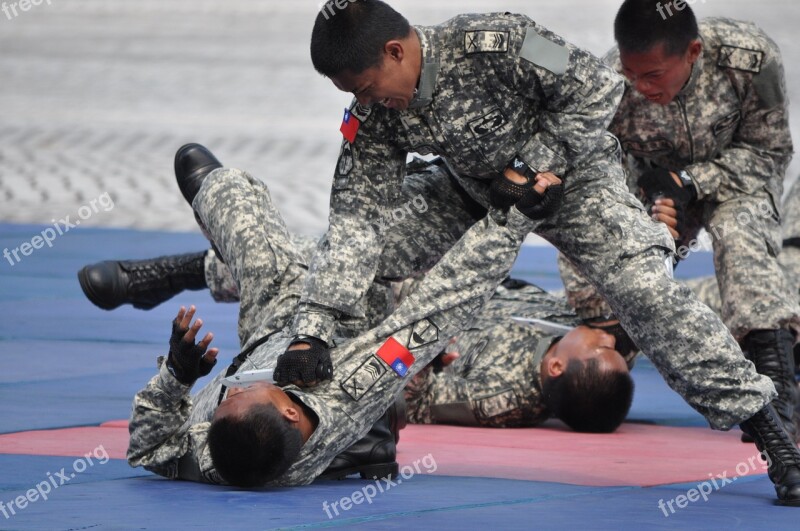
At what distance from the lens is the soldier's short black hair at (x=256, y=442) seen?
3.97 meters

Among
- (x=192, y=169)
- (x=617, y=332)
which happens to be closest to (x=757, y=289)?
(x=617, y=332)

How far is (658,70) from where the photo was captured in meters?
5.18

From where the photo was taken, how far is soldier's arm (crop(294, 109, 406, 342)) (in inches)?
169

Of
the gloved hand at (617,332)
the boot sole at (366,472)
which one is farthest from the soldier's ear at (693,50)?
the boot sole at (366,472)

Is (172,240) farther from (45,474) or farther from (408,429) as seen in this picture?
(45,474)

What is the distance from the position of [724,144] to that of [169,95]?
11.0 meters

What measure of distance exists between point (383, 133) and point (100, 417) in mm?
1894

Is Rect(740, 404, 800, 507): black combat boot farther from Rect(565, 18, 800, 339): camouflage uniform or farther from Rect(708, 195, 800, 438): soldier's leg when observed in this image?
Rect(565, 18, 800, 339): camouflage uniform

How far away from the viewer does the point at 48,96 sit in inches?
617

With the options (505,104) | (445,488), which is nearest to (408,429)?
(445,488)

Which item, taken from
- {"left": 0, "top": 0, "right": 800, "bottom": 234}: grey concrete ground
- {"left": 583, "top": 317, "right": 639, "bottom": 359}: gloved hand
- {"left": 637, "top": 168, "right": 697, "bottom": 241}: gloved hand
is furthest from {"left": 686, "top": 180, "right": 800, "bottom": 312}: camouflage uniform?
{"left": 0, "top": 0, "right": 800, "bottom": 234}: grey concrete ground

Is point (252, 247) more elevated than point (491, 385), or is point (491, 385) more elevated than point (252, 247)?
point (252, 247)

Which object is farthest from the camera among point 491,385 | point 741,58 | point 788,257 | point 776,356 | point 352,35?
point 788,257

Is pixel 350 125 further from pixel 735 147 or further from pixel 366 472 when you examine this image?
pixel 735 147
